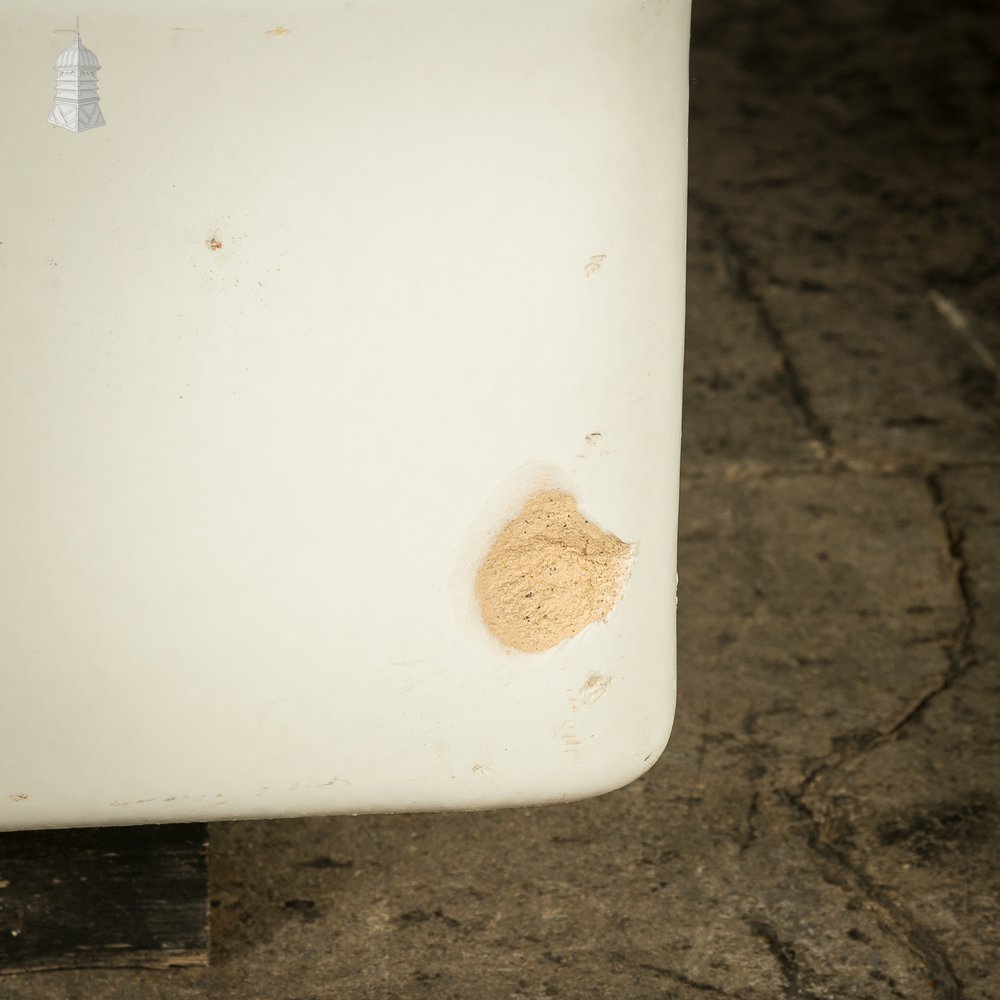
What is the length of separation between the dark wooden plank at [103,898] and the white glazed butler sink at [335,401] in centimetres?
16

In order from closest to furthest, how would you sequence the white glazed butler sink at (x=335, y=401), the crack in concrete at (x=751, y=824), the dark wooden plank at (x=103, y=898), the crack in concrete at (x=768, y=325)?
the white glazed butler sink at (x=335, y=401), the dark wooden plank at (x=103, y=898), the crack in concrete at (x=751, y=824), the crack in concrete at (x=768, y=325)

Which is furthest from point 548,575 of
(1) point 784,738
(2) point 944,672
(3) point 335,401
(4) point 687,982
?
(2) point 944,672

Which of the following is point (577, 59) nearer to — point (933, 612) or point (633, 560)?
point (633, 560)

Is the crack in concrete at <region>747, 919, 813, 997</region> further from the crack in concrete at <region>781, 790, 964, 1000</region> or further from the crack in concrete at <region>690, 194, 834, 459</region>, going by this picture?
the crack in concrete at <region>690, 194, 834, 459</region>

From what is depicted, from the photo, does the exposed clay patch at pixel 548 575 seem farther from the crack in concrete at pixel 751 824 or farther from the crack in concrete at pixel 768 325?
the crack in concrete at pixel 768 325

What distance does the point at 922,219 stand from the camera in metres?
2.10

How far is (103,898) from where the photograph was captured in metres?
0.99

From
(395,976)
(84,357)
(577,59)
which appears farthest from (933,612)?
(84,357)

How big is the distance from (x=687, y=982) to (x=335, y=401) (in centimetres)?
56

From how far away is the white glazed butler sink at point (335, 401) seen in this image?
72cm

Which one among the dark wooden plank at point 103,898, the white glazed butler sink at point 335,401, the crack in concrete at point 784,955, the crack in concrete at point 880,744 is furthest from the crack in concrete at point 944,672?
the dark wooden plank at point 103,898

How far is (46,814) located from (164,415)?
0.30 meters

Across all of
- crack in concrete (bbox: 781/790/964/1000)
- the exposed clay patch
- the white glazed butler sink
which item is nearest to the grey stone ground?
crack in concrete (bbox: 781/790/964/1000)

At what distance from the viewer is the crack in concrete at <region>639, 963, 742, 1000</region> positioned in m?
0.98
